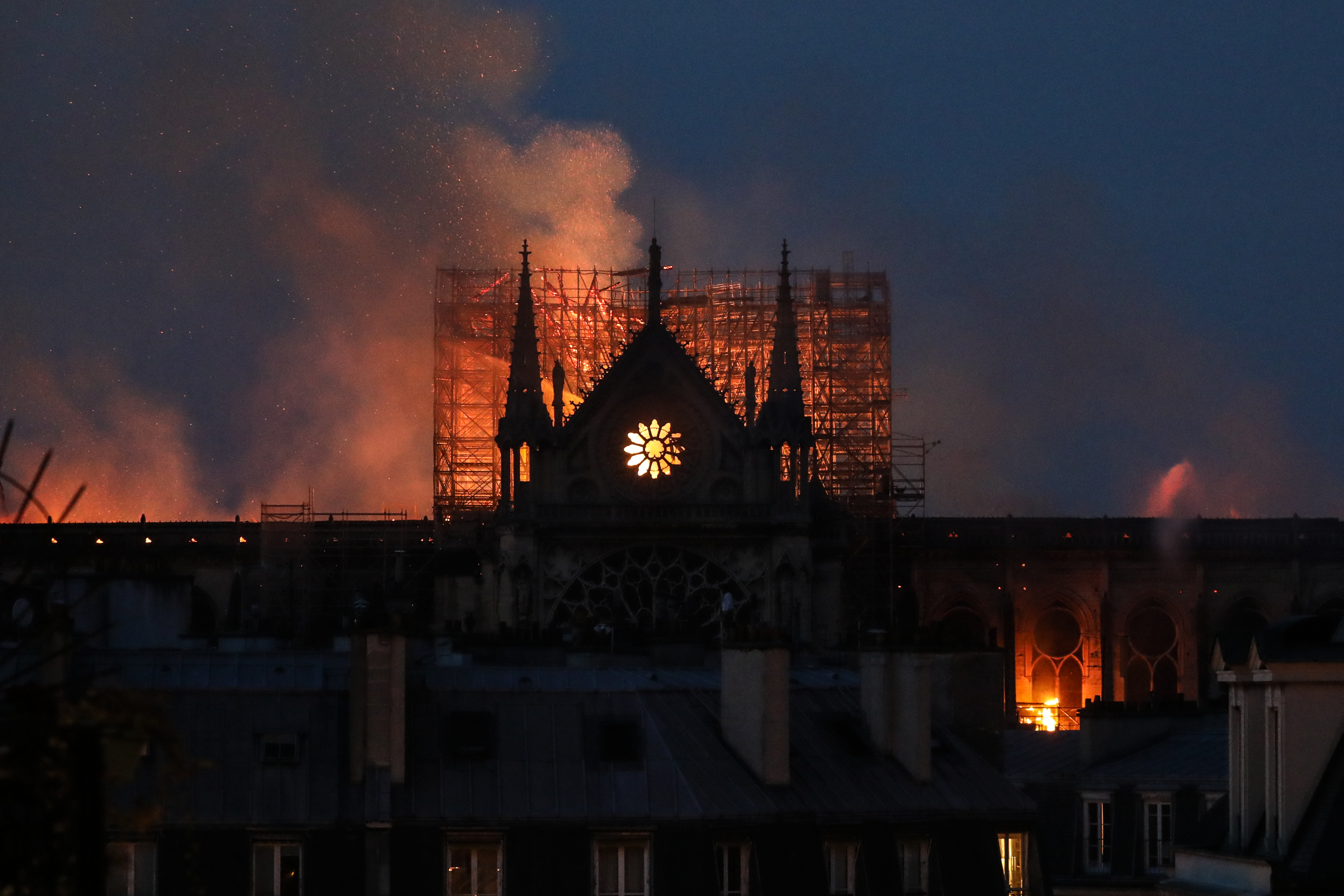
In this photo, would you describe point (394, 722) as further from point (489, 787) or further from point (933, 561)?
point (933, 561)

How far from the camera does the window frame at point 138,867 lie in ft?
128

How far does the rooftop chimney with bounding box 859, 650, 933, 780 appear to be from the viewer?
145 feet

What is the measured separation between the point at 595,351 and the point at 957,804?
195 ft

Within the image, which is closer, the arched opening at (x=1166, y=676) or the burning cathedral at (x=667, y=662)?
the burning cathedral at (x=667, y=662)

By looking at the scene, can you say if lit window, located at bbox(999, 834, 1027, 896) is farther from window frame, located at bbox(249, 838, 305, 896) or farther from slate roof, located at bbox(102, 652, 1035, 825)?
window frame, located at bbox(249, 838, 305, 896)

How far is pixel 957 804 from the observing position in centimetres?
4328

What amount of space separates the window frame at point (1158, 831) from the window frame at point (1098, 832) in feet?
2.38

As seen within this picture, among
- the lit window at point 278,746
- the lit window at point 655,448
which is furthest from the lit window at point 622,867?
the lit window at point 655,448

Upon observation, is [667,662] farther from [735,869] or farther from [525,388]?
[525,388]

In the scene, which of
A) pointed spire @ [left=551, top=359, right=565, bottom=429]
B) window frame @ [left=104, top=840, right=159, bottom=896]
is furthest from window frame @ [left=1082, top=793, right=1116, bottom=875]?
pointed spire @ [left=551, top=359, right=565, bottom=429]

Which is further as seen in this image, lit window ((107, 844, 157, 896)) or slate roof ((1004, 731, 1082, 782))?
slate roof ((1004, 731, 1082, 782))

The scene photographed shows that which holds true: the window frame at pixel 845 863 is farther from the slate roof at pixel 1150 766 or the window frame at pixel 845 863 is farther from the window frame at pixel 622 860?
the slate roof at pixel 1150 766

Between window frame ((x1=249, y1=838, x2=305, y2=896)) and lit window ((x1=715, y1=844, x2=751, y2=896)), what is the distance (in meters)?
5.99

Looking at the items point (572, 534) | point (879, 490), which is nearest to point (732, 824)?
point (572, 534)
